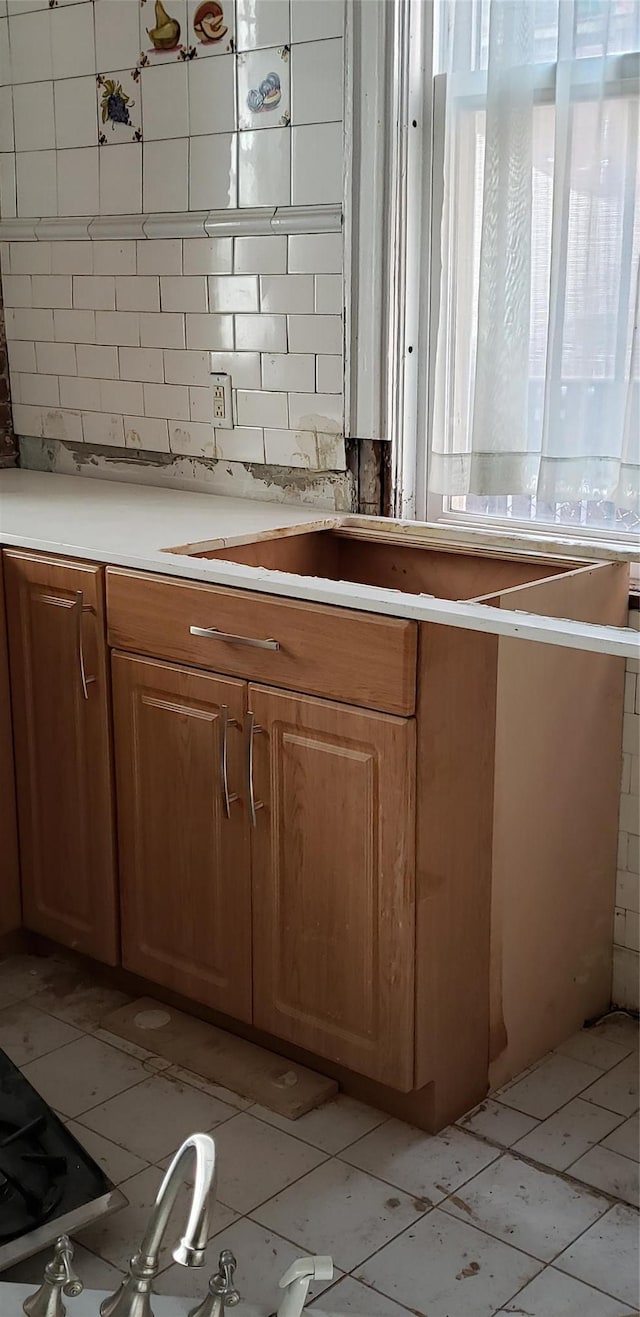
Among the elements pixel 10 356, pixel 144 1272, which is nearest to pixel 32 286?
pixel 10 356

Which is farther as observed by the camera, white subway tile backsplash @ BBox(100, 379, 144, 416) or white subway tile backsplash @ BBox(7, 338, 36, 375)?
white subway tile backsplash @ BBox(7, 338, 36, 375)

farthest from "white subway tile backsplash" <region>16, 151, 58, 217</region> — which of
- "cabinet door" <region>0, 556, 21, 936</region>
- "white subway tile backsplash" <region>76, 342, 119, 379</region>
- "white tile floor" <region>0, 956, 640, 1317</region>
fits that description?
"white tile floor" <region>0, 956, 640, 1317</region>

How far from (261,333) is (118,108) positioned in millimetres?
754

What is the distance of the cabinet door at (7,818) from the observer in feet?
9.08

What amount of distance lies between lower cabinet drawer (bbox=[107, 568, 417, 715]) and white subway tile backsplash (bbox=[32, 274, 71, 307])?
134 cm

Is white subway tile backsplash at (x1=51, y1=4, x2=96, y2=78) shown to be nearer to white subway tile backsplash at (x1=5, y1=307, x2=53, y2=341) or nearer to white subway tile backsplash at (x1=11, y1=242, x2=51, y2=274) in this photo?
white subway tile backsplash at (x1=11, y1=242, x2=51, y2=274)

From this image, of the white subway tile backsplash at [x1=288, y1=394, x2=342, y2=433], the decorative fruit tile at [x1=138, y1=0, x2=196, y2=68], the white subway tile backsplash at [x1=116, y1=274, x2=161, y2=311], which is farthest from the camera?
the white subway tile backsplash at [x1=116, y1=274, x2=161, y2=311]

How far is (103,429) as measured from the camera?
3.50m

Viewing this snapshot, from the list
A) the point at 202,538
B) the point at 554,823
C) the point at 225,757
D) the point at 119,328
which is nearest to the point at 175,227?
the point at 119,328

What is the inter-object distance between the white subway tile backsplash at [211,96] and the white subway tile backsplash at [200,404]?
611 millimetres

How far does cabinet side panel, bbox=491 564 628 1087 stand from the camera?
7.63 ft

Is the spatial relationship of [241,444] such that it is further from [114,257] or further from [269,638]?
[269,638]

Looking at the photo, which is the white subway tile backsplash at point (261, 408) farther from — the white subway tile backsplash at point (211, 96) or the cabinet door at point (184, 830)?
the cabinet door at point (184, 830)

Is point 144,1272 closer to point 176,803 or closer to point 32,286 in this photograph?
point 176,803
